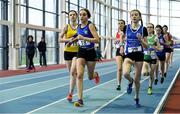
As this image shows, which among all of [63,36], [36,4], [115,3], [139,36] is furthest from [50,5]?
[139,36]

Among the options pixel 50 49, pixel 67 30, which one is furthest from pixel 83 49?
pixel 50 49

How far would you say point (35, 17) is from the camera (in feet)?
76.0

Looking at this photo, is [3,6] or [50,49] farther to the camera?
[50,49]

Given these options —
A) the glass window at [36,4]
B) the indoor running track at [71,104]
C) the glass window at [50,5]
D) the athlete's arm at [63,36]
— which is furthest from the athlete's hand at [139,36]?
the glass window at [50,5]

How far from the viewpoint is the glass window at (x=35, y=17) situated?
2230 cm

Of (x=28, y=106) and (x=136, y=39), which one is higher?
(x=136, y=39)

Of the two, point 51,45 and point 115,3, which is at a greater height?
point 115,3

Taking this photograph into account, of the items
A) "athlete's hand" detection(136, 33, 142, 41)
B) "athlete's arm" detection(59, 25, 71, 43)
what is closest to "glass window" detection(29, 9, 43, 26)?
"athlete's arm" detection(59, 25, 71, 43)

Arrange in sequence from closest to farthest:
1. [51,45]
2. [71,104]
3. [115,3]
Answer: [71,104], [51,45], [115,3]

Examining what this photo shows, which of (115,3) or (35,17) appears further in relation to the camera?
(115,3)

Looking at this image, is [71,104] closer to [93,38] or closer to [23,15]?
[93,38]

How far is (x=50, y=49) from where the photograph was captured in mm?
26344

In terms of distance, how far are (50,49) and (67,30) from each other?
18563mm

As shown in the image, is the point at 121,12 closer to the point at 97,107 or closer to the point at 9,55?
the point at 9,55
